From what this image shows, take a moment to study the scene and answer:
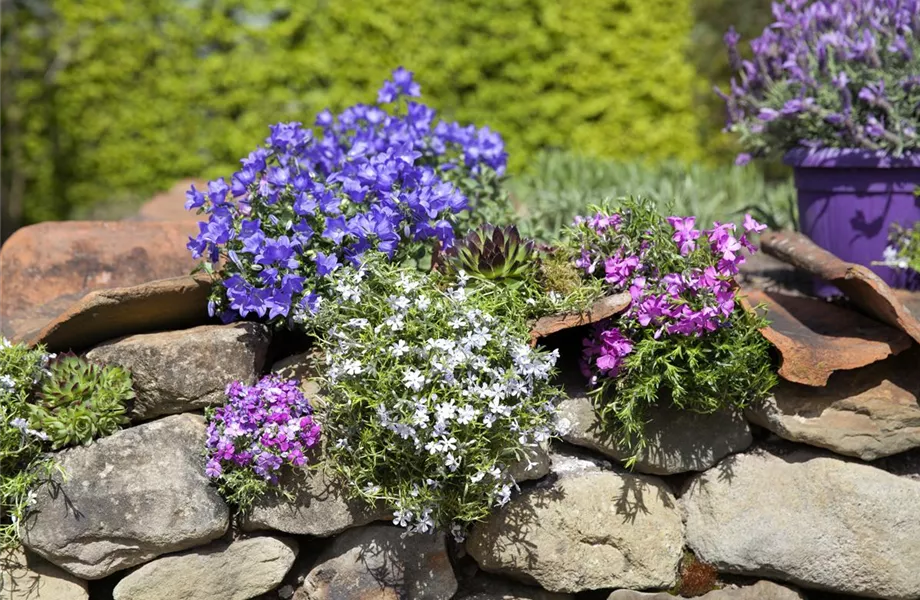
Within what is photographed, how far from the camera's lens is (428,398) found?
2404 millimetres

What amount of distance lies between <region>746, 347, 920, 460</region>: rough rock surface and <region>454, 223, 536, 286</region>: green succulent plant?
33.0 inches

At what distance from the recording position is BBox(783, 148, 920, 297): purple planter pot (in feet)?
10.5

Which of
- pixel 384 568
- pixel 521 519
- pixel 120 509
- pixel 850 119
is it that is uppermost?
pixel 850 119

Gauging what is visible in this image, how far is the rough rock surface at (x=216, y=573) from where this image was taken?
8.54 feet

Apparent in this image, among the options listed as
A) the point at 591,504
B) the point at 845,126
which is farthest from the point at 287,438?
the point at 845,126

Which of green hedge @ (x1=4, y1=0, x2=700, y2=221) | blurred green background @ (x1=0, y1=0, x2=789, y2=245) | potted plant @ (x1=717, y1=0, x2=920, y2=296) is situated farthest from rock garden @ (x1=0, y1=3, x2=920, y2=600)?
green hedge @ (x1=4, y1=0, x2=700, y2=221)

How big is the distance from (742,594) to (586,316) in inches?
40.0

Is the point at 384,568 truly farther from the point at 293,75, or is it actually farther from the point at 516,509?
the point at 293,75

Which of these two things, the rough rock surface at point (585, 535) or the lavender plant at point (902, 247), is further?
the lavender plant at point (902, 247)

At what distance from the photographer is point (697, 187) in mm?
4742

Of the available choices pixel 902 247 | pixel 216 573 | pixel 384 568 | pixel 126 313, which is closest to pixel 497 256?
pixel 384 568

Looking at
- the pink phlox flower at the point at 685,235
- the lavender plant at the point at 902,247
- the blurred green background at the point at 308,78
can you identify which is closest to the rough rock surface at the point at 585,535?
the pink phlox flower at the point at 685,235

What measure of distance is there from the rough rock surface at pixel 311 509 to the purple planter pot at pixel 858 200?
1.93 m

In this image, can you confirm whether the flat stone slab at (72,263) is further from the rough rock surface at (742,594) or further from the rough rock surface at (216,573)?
the rough rock surface at (742,594)
